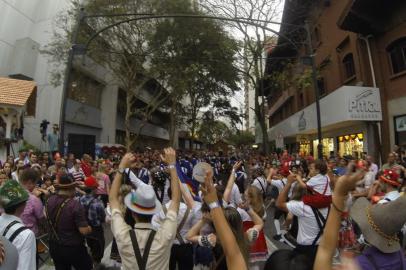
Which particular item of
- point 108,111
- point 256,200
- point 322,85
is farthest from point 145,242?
point 108,111

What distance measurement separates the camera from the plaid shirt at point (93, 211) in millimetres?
6730

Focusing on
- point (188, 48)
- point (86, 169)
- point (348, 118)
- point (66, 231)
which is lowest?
point (66, 231)

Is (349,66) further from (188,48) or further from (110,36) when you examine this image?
(110,36)

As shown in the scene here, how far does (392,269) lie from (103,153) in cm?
2534

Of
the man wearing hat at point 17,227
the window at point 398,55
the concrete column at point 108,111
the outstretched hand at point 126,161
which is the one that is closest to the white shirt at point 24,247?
the man wearing hat at point 17,227

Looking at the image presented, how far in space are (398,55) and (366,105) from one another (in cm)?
233

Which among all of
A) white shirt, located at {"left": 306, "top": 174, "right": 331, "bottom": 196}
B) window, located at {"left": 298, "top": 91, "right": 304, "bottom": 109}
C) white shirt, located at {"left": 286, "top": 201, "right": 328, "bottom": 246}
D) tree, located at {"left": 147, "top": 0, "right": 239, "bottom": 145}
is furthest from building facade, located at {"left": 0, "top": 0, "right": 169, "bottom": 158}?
white shirt, located at {"left": 286, "top": 201, "right": 328, "bottom": 246}

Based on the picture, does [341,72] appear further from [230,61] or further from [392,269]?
[392,269]

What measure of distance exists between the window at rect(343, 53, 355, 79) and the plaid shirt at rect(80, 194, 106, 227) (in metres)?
16.6

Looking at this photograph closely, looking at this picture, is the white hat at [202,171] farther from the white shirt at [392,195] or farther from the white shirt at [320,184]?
the white shirt at [320,184]

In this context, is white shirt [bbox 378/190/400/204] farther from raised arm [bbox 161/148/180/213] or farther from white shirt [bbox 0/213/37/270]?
white shirt [bbox 0/213/37/270]

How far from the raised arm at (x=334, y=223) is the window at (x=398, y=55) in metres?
15.5

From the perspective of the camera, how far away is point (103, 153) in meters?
26.6

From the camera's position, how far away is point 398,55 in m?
15.9
